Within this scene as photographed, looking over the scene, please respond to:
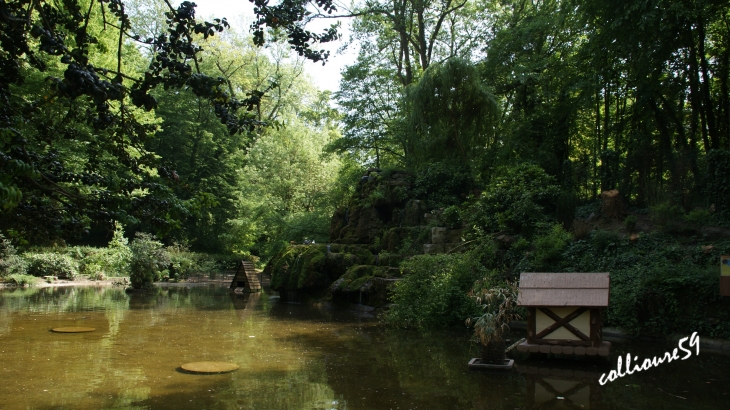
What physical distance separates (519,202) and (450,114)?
7.33 meters

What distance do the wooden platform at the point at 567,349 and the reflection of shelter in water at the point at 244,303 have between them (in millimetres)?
7820

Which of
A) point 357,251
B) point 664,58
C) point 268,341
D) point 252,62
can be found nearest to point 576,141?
point 664,58

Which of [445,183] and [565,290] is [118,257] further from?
[565,290]

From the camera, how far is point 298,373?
760cm

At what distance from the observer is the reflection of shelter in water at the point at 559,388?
6.10 m

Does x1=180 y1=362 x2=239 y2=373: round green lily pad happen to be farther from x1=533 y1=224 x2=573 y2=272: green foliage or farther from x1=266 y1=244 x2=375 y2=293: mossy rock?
x1=266 y1=244 x2=375 y2=293: mossy rock

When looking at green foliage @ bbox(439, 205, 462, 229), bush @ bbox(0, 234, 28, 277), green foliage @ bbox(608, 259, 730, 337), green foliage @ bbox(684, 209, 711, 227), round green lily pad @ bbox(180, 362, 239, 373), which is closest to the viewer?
round green lily pad @ bbox(180, 362, 239, 373)

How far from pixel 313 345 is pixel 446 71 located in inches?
538

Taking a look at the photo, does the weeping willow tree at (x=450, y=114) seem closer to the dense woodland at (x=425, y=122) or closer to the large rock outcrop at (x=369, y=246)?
the dense woodland at (x=425, y=122)

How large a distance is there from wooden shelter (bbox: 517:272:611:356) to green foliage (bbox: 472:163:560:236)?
5.81m

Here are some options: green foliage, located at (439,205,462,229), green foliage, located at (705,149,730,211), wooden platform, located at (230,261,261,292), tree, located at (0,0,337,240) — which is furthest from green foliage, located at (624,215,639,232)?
wooden platform, located at (230,261,261,292)

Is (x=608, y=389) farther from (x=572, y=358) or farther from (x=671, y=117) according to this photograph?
(x=671, y=117)

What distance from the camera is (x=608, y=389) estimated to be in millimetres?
6750

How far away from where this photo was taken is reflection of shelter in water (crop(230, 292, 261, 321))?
14.9 m
